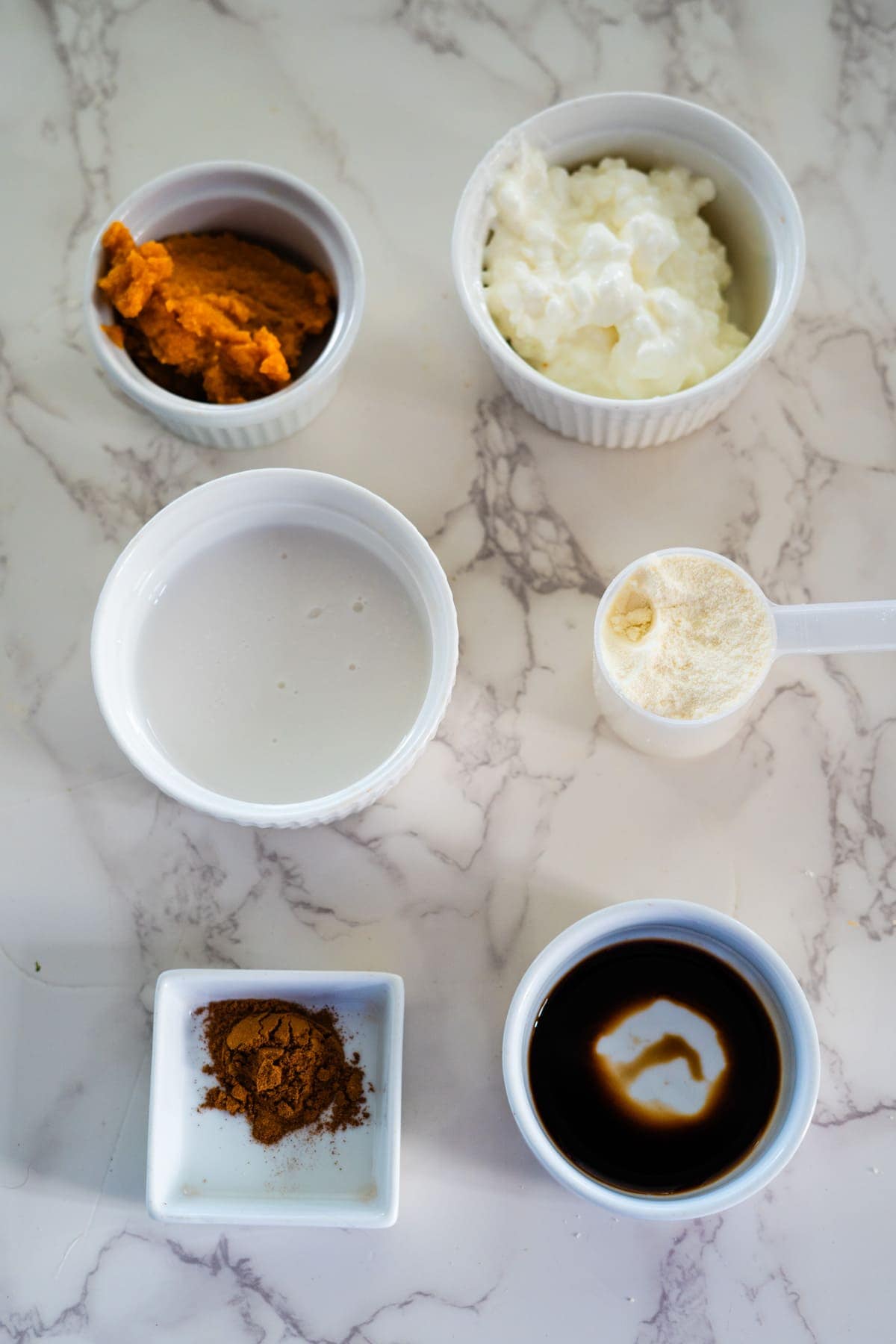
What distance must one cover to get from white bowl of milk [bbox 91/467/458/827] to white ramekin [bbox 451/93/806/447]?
8.3 inches

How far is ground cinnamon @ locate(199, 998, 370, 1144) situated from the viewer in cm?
124

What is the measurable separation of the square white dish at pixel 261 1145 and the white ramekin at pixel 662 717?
34 cm

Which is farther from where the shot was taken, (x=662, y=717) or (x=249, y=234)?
(x=249, y=234)

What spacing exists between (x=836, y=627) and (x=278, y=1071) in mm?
685

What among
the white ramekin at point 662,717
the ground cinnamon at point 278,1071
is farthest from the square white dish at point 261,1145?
the white ramekin at point 662,717

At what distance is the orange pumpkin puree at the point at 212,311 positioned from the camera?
1.31 metres

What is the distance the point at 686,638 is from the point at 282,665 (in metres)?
0.41

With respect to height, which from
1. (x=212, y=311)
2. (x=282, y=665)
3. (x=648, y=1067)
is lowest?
(x=648, y=1067)

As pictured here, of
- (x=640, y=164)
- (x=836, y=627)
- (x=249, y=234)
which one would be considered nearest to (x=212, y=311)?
(x=249, y=234)

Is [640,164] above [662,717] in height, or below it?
above

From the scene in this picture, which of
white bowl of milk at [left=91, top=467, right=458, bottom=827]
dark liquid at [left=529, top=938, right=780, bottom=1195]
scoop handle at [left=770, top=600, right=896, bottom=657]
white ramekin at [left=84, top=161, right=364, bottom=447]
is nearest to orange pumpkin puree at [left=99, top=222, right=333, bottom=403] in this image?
white ramekin at [left=84, top=161, right=364, bottom=447]

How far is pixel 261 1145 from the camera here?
1.25 metres

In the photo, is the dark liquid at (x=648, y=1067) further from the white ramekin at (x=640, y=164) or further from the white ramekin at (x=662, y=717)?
the white ramekin at (x=640, y=164)

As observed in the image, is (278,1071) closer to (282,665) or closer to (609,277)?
(282,665)
